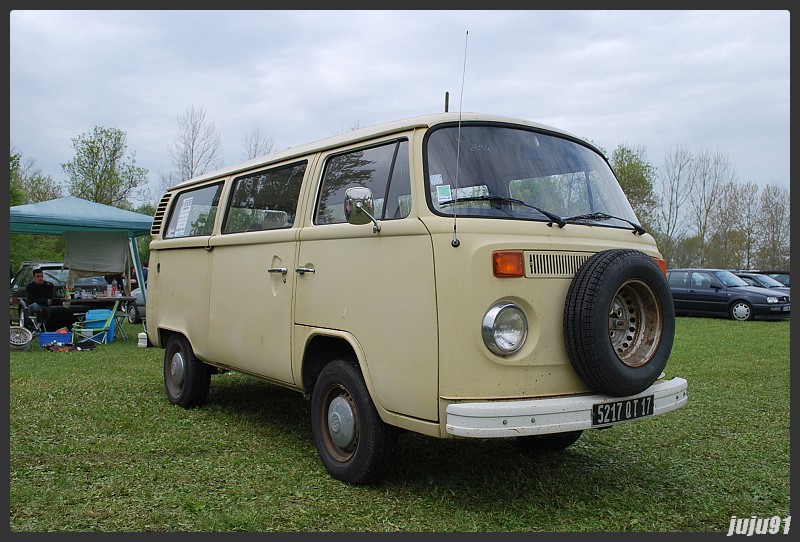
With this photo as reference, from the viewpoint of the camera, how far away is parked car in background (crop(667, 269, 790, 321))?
1769 centimetres

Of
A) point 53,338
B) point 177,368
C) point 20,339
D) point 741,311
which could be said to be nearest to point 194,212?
point 177,368

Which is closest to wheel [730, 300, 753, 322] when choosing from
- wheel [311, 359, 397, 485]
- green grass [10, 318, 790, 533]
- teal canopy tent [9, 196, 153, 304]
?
green grass [10, 318, 790, 533]

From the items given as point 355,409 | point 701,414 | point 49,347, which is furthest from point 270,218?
point 49,347

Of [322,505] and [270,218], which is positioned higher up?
[270,218]

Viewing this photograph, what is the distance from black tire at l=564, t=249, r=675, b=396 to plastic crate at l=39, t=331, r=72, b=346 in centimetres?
1064

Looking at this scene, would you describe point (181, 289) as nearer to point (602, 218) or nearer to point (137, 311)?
point (602, 218)

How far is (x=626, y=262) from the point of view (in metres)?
3.81

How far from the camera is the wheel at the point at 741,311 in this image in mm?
17766

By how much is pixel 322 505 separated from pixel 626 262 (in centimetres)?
226

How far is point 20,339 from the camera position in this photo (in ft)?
38.3
